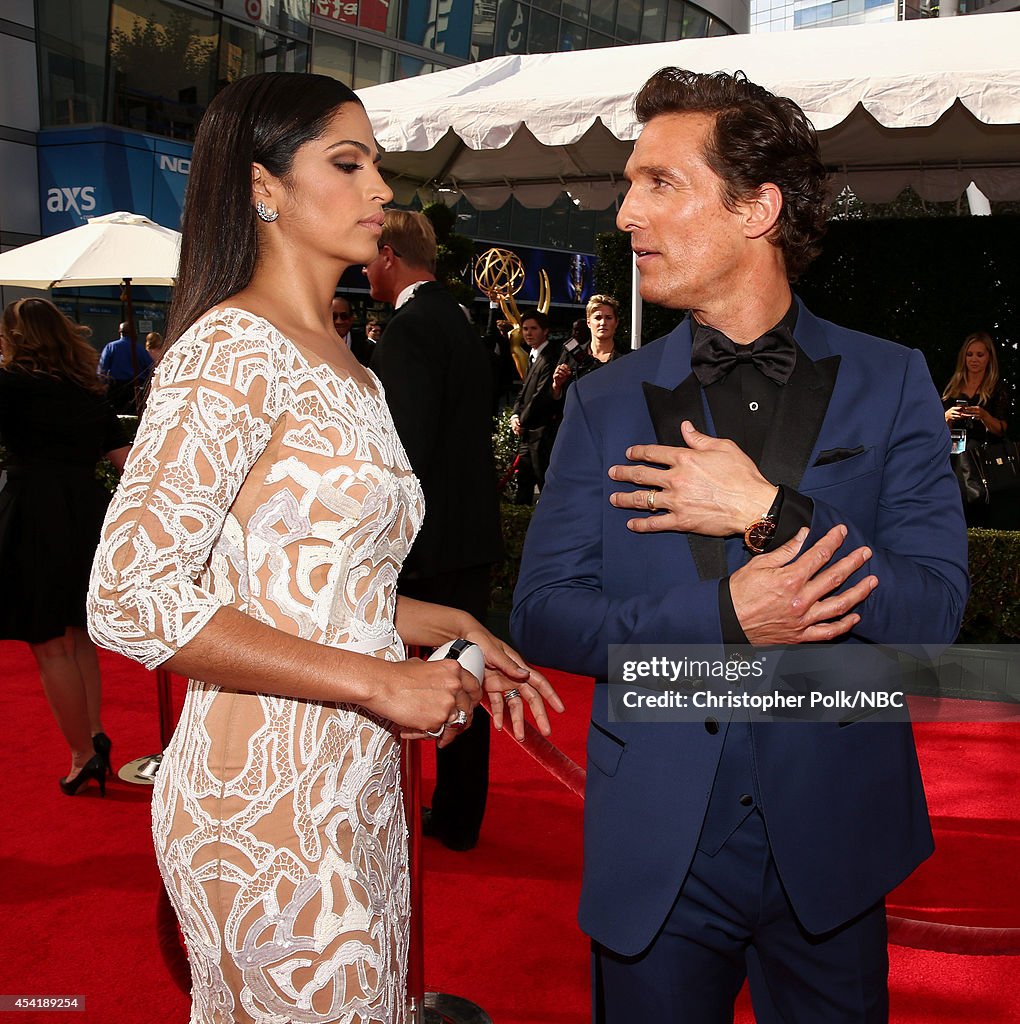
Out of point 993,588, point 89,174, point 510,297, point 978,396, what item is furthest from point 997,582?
point 89,174

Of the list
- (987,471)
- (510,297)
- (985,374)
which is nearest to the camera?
(987,471)

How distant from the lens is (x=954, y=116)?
6.35 metres

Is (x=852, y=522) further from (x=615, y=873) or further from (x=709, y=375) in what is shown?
(x=615, y=873)

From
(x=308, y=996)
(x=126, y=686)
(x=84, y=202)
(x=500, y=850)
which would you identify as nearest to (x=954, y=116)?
(x=500, y=850)

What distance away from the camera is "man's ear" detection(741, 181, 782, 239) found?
1.79 meters

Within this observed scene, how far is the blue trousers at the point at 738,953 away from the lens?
1645mm

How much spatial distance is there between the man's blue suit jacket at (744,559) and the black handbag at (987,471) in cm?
515

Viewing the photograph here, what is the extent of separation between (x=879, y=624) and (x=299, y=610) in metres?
0.86

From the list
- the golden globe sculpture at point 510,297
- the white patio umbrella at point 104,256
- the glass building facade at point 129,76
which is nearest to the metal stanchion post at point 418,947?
the white patio umbrella at point 104,256

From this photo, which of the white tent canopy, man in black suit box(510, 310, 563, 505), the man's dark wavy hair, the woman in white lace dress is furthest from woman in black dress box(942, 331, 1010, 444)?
the woman in white lace dress

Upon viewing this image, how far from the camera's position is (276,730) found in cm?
158

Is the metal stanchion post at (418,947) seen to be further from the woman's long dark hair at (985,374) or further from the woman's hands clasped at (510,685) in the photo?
the woman's long dark hair at (985,374)

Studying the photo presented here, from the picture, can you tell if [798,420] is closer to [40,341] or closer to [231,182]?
[231,182]

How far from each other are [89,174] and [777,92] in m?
15.4
